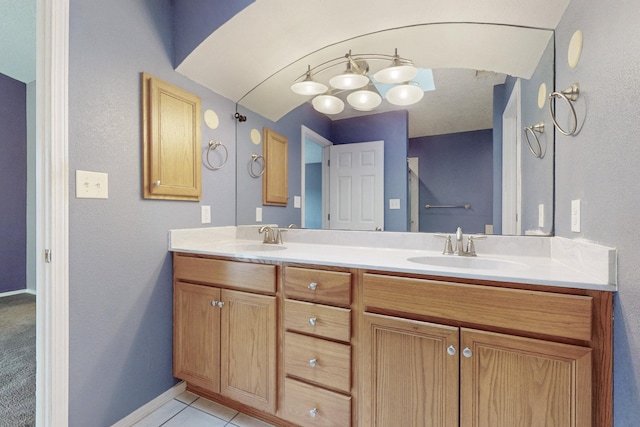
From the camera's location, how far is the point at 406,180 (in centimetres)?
168

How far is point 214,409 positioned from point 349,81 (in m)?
2.02

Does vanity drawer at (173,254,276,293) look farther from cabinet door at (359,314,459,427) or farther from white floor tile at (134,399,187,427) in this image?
white floor tile at (134,399,187,427)

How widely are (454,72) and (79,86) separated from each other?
1826mm

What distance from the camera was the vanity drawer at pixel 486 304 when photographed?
32.3 inches

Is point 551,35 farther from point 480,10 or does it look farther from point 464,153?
point 464,153

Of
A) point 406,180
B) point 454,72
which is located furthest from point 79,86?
point 454,72

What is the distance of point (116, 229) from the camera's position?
1381mm

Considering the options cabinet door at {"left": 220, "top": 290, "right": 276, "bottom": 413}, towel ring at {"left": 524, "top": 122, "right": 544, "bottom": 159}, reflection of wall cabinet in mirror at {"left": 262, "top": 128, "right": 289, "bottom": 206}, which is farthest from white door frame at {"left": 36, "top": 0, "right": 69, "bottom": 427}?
towel ring at {"left": 524, "top": 122, "right": 544, "bottom": 159}

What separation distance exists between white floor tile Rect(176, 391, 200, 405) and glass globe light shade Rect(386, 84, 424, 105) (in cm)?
206

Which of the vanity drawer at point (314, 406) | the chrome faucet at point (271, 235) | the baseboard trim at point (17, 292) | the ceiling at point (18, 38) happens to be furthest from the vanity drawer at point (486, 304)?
the baseboard trim at point (17, 292)

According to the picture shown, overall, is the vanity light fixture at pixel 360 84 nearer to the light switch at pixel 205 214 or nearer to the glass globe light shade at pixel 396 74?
the glass globe light shade at pixel 396 74

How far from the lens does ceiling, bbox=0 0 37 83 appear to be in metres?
2.20

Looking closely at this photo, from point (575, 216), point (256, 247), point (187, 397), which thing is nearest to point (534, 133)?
point (575, 216)

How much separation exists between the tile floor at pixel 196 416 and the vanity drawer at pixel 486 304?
3.13 feet
